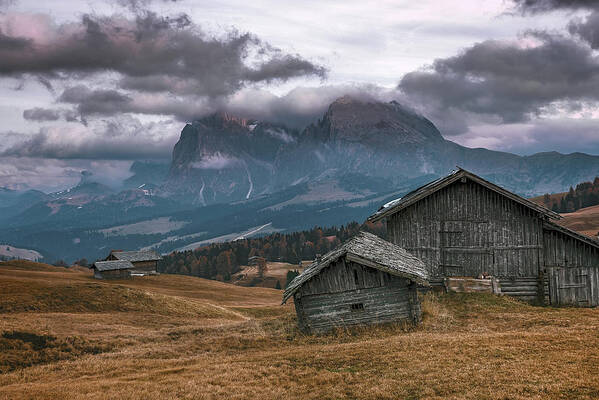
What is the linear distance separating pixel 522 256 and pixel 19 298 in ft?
179

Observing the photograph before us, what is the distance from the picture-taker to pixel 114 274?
106 meters

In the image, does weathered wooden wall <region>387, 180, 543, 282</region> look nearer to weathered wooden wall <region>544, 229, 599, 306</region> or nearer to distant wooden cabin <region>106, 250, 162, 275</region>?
weathered wooden wall <region>544, 229, 599, 306</region>

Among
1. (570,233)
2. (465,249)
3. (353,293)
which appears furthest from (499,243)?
(353,293)

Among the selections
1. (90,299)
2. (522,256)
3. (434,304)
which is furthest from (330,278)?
(90,299)

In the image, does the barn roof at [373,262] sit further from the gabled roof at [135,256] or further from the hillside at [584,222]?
the hillside at [584,222]

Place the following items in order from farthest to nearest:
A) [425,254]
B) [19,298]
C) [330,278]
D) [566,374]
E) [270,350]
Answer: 1. [19,298]
2. [425,254]
3. [330,278]
4. [270,350]
5. [566,374]

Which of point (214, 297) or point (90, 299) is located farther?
point (214, 297)

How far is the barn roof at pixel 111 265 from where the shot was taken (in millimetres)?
104375

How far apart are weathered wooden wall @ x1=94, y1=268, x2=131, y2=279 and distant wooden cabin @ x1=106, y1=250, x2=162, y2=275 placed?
26.1 feet

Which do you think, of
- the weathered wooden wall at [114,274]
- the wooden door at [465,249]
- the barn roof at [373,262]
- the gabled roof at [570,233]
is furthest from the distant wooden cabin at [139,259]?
the gabled roof at [570,233]

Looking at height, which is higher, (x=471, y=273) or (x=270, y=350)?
(x=471, y=273)

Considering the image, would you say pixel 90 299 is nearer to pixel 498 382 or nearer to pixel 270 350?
pixel 270 350

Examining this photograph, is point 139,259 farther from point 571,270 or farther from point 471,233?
point 571,270

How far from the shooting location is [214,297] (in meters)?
89.6
